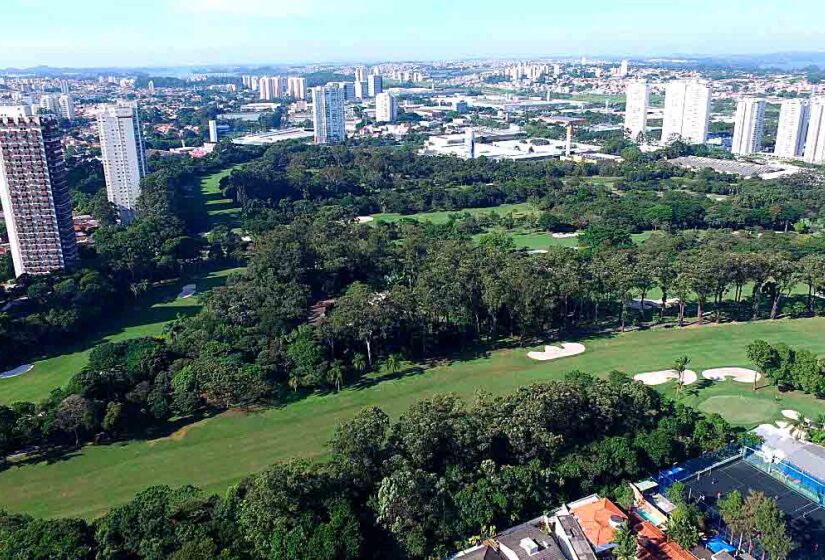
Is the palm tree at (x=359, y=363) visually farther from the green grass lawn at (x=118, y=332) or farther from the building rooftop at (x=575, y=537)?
the building rooftop at (x=575, y=537)

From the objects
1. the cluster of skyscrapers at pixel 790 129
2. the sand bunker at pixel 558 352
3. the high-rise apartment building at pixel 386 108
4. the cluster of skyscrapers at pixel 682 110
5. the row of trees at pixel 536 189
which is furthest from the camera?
the high-rise apartment building at pixel 386 108

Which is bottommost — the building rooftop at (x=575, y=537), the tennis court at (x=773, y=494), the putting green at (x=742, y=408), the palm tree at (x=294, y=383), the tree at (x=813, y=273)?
the putting green at (x=742, y=408)

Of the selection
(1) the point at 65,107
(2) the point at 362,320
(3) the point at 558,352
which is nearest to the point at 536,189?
(3) the point at 558,352

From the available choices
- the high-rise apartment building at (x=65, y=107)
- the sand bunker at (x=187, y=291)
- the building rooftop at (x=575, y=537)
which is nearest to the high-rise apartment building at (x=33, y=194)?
the sand bunker at (x=187, y=291)

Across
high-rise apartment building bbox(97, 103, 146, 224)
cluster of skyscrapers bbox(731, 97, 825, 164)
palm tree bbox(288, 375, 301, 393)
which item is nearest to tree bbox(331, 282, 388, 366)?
palm tree bbox(288, 375, 301, 393)

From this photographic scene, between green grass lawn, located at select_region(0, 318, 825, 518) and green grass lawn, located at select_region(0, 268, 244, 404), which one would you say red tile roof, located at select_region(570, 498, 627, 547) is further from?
green grass lawn, located at select_region(0, 268, 244, 404)

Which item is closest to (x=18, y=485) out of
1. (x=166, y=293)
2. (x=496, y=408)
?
(x=496, y=408)
